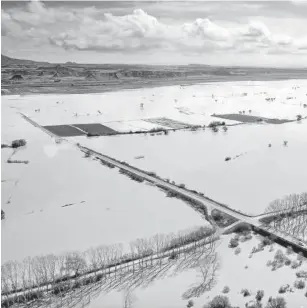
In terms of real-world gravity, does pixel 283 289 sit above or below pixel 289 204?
below

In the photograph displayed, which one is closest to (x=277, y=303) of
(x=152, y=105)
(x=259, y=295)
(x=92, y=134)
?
(x=259, y=295)

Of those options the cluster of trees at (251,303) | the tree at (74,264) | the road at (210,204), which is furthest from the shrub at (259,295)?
the tree at (74,264)

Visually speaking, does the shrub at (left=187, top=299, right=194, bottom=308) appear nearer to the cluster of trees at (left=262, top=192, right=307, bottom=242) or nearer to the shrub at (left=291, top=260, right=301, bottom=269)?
the shrub at (left=291, top=260, right=301, bottom=269)

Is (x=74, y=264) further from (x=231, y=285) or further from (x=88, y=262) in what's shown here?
(x=231, y=285)

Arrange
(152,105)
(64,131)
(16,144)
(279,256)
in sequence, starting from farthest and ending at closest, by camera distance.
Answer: (152,105), (64,131), (16,144), (279,256)

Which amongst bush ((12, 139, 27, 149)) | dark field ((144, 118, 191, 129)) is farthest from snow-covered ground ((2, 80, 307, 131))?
bush ((12, 139, 27, 149))

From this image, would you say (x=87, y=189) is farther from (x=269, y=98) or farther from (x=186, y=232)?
(x=269, y=98)

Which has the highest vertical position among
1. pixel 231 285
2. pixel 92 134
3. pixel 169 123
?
pixel 169 123

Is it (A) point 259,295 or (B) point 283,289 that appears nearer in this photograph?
(A) point 259,295
